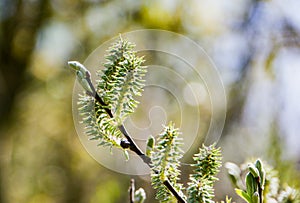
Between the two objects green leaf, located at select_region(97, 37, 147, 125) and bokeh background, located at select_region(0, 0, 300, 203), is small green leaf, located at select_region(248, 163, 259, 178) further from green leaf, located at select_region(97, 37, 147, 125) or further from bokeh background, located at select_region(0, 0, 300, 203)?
bokeh background, located at select_region(0, 0, 300, 203)

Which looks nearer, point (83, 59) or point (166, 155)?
point (166, 155)

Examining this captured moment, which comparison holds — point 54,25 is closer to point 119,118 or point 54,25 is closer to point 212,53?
point 212,53

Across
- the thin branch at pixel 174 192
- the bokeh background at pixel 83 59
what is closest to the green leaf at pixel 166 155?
the thin branch at pixel 174 192

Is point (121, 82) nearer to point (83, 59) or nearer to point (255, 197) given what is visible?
point (255, 197)

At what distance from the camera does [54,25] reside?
4.18 metres

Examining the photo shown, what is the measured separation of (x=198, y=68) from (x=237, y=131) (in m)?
1.02

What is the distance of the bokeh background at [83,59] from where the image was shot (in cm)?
234

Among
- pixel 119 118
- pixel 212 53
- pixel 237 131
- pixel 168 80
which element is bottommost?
pixel 119 118

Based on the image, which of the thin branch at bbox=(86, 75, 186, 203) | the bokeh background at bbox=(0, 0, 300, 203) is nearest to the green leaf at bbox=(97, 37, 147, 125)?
the thin branch at bbox=(86, 75, 186, 203)

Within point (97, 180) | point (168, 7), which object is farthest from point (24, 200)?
point (168, 7)

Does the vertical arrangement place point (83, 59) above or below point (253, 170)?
above

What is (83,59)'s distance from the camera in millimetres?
4059

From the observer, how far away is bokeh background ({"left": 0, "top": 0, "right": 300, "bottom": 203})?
7.68 feet

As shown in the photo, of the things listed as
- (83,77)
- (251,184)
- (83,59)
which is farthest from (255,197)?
(83,59)
